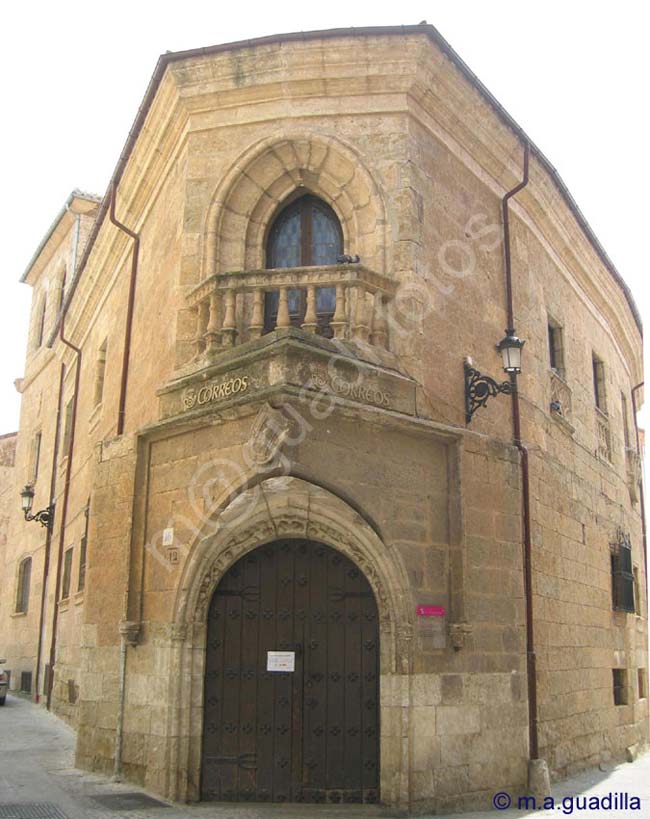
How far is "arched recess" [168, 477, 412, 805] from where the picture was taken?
24.9ft

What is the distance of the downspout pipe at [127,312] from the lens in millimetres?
10078

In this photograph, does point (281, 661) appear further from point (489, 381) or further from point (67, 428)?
point (67, 428)

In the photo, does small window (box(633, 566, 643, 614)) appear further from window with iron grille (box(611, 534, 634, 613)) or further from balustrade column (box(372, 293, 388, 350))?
balustrade column (box(372, 293, 388, 350))

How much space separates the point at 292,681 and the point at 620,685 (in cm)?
639

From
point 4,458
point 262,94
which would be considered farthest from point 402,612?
point 4,458

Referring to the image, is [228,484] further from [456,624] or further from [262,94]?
[262,94]

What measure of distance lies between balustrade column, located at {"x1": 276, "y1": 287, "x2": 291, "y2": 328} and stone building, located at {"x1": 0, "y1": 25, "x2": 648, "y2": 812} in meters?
0.05

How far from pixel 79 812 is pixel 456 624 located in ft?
11.4

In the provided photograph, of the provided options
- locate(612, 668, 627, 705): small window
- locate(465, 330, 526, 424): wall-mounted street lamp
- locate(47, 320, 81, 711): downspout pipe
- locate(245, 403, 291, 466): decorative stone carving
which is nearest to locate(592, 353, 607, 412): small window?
locate(612, 668, 627, 705): small window

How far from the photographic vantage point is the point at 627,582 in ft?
42.1

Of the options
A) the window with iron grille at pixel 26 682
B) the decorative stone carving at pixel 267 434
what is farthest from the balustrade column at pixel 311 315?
the window with iron grille at pixel 26 682

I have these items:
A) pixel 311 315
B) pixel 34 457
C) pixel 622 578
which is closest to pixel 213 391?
pixel 311 315

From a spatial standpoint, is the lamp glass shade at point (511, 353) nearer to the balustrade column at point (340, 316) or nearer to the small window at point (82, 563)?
the balustrade column at point (340, 316)

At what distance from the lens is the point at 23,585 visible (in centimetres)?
1980
